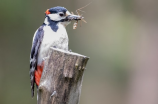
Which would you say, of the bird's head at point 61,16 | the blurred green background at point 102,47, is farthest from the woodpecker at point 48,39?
the blurred green background at point 102,47

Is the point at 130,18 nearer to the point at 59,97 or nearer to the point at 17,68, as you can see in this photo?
the point at 17,68

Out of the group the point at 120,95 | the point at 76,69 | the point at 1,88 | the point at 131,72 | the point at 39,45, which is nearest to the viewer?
the point at 76,69

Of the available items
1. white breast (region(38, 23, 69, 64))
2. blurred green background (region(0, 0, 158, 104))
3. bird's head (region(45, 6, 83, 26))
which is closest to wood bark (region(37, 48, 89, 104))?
white breast (region(38, 23, 69, 64))

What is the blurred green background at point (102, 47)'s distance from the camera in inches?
227

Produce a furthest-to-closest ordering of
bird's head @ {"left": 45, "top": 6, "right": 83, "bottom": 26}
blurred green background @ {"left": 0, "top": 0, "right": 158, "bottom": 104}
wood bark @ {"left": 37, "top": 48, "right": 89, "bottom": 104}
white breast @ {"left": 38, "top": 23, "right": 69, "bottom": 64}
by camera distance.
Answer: blurred green background @ {"left": 0, "top": 0, "right": 158, "bottom": 104}
bird's head @ {"left": 45, "top": 6, "right": 83, "bottom": 26}
white breast @ {"left": 38, "top": 23, "right": 69, "bottom": 64}
wood bark @ {"left": 37, "top": 48, "right": 89, "bottom": 104}

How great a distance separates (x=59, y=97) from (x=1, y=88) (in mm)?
3962

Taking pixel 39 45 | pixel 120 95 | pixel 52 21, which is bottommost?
pixel 120 95

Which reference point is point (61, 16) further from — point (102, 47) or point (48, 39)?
point (102, 47)

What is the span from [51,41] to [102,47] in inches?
155

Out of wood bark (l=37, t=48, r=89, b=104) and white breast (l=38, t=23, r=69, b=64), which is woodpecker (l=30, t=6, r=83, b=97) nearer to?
white breast (l=38, t=23, r=69, b=64)

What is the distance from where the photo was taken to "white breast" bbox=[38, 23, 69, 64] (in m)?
2.83

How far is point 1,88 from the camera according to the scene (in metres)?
5.83

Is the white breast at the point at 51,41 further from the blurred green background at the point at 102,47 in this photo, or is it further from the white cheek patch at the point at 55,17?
the blurred green background at the point at 102,47

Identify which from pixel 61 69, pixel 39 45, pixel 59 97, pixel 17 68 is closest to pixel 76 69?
pixel 61 69
